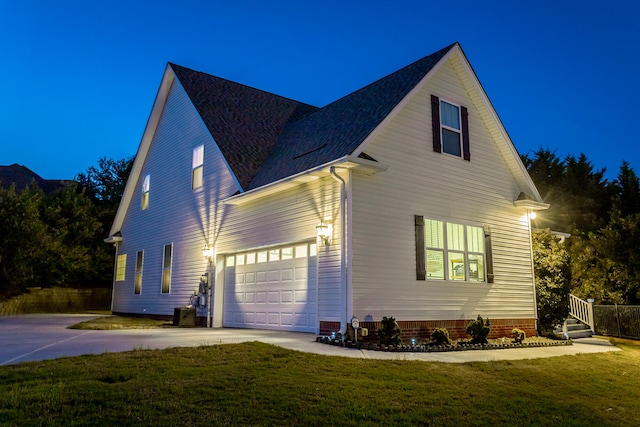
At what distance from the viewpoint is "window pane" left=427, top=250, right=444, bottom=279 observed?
11.2m

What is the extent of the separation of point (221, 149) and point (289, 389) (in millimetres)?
9693

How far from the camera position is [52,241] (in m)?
21.8

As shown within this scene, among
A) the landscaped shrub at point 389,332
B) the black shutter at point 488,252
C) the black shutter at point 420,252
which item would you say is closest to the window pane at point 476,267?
the black shutter at point 488,252

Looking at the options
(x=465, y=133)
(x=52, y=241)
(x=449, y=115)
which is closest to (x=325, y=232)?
(x=449, y=115)

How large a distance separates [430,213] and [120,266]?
13.7m

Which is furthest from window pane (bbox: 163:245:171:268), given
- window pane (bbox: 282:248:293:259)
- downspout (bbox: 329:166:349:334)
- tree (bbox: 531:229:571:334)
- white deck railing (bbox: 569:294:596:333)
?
white deck railing (bbox: 569:294:596:333)

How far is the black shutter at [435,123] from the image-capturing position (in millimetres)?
11977

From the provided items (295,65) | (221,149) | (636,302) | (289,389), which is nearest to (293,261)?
(221,149)

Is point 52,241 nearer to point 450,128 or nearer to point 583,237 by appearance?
point 450,128

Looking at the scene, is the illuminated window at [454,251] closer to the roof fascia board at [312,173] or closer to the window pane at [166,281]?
the roof fascia board at [312,173]

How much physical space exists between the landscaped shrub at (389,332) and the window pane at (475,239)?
353 cm

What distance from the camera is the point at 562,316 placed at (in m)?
13.6

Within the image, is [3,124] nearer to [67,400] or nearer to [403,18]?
[403,18]

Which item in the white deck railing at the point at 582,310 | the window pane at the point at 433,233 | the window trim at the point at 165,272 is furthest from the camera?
the window trim at the point at 165,272
